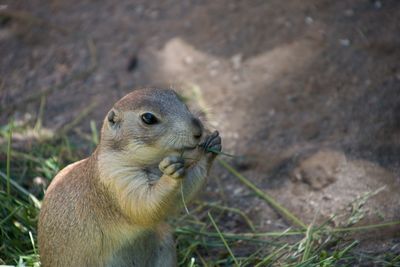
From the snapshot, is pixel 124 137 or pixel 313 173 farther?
pixel 313 173

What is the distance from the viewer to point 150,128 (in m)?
3.69

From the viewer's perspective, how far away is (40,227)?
4145 millimetres

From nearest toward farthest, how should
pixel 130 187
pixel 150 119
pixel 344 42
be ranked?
pixel 150 119, pixel 130 187, pixel 344 42

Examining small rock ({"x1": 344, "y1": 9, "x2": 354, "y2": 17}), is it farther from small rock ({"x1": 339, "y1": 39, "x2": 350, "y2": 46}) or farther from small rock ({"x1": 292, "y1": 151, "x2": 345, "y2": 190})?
small rock ({"x1": 292, "y1": 151, "x2": 345, "y2": 190})

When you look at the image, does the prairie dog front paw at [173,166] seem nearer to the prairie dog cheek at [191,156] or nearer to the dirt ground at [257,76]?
the prairie dog cheek at [191,156]

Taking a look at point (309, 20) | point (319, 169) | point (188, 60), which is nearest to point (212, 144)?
point (319, 169)

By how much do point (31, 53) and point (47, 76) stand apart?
479 millimetres

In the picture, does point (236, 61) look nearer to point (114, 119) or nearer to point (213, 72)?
point (213, 72)

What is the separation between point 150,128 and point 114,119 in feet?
0.92

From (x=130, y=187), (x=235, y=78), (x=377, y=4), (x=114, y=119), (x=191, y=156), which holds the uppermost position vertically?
(x=114, y=119)

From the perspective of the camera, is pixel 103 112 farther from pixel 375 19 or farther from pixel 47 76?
pixel 375 19

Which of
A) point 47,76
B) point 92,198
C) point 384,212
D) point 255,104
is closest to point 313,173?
point 384,212

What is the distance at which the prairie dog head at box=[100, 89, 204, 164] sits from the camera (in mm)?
3621

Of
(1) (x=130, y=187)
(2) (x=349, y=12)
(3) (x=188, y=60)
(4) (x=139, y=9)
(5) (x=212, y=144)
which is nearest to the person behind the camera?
(1) (x=130, y=187)
